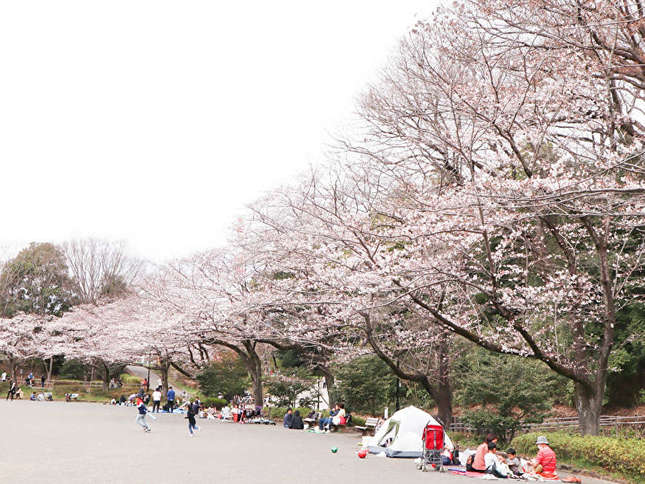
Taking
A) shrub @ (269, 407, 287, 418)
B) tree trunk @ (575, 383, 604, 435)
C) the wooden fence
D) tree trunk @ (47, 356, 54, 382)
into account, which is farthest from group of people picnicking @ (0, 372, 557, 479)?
tree trunk @ (47, 356, 54, 382)

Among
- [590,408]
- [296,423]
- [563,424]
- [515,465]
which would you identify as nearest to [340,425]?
[296,423]

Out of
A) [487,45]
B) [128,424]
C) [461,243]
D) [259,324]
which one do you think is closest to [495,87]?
[487,45]

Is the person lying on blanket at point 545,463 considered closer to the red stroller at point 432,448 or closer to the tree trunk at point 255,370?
the red stroller at point 432,448

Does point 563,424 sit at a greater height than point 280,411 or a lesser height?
greater

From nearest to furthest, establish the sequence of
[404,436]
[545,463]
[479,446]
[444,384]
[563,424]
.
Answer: [545,463] → [479,446] → [404,436] → [444,384] → [563,424]

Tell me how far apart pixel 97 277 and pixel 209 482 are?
39.3 meters

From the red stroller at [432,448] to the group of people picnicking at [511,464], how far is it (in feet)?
1.82

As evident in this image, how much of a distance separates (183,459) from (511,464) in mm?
5941

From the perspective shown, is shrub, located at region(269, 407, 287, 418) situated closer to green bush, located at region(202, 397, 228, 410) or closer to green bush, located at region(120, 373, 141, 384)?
green bush, located at region(202, 397, 228, 410)

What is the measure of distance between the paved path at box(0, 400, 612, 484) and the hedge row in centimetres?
51

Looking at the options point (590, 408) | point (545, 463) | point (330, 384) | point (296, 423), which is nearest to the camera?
point (545, 463)

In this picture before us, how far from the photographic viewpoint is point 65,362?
144ft

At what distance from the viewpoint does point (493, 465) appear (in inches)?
392

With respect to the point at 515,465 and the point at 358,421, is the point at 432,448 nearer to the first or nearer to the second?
the point at 515,465
